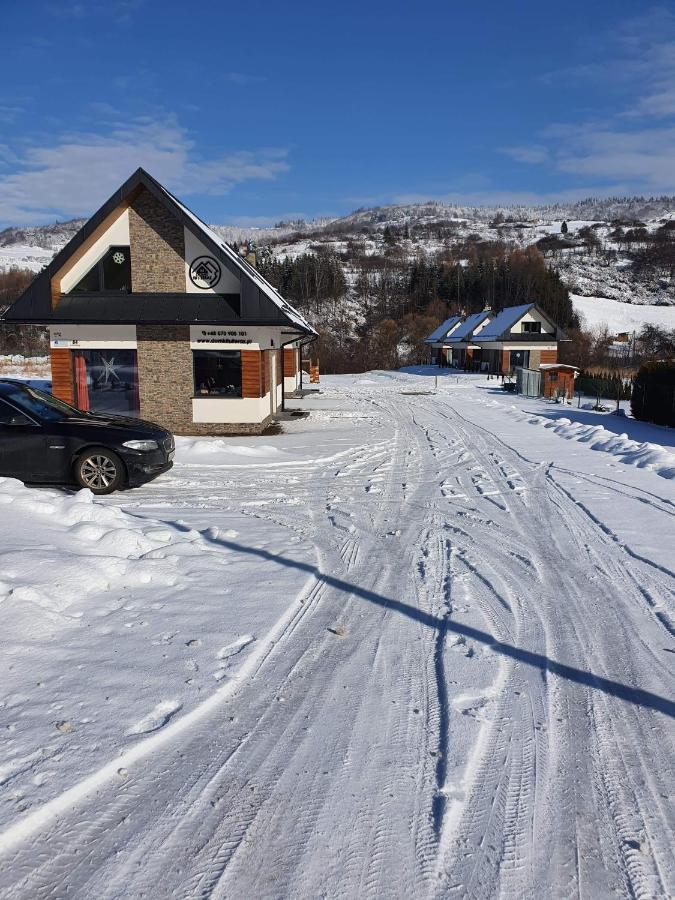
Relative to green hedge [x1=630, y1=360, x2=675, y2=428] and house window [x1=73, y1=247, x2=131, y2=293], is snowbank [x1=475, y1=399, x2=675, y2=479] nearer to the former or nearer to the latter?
green hedge [x1=630, y1=360, x2=675, y2=428]

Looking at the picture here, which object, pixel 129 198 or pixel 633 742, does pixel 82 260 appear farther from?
pixel 633 742

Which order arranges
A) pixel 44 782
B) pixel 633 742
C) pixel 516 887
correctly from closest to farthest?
pixel 516 887 → pixel 44 782 → pixel 633 742

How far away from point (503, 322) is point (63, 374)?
4458cm

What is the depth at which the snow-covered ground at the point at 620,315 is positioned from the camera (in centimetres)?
9056

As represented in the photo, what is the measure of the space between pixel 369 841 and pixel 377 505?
624 centimetres

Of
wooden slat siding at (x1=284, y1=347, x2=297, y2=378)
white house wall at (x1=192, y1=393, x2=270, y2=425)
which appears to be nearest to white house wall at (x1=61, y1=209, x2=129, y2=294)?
white house wall at (x1=192, y1=393, x2=270, y2=425)

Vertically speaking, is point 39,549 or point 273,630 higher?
point 39,549

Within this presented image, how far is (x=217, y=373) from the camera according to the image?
1666 cm

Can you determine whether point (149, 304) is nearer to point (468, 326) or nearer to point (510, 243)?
point (468, 326)

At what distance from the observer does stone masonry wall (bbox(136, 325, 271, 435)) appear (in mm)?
16281

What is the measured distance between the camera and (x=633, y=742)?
3611 mm

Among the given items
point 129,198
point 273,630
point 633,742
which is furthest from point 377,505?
point 129,198

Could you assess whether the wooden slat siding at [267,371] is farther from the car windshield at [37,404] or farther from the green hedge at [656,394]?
the green hedge at [656,394]

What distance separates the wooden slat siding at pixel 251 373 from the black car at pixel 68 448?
6.97 metres
